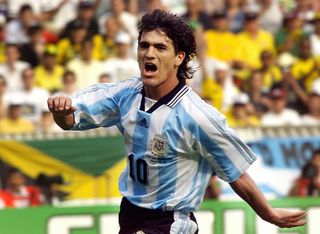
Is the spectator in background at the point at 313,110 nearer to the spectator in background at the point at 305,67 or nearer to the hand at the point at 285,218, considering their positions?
the spectator in background at the point at 305,67

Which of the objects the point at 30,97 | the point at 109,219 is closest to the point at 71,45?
the point at 30,97

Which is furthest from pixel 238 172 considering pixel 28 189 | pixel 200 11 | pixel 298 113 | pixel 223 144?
pixel 200 11

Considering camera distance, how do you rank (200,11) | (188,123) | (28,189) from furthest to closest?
(200,11), (28,189), (188,123)

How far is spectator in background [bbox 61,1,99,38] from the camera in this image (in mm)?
13039

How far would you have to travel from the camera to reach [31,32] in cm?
1277

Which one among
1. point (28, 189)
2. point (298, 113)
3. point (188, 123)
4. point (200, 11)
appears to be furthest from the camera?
point (200, 11)

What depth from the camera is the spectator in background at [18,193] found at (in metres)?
10.2

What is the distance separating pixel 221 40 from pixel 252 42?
0.44 metres

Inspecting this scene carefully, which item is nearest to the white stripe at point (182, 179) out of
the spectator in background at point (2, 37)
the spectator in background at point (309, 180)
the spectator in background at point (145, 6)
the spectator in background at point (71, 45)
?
the spectator in background at point (309, 180)

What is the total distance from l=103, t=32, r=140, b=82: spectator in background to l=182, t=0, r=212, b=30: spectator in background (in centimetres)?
107

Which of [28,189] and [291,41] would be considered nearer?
[28,189]

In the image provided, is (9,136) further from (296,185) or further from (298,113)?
(298,113)

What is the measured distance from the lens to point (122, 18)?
44.3ft

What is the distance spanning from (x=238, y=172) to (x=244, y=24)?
8.25 m
